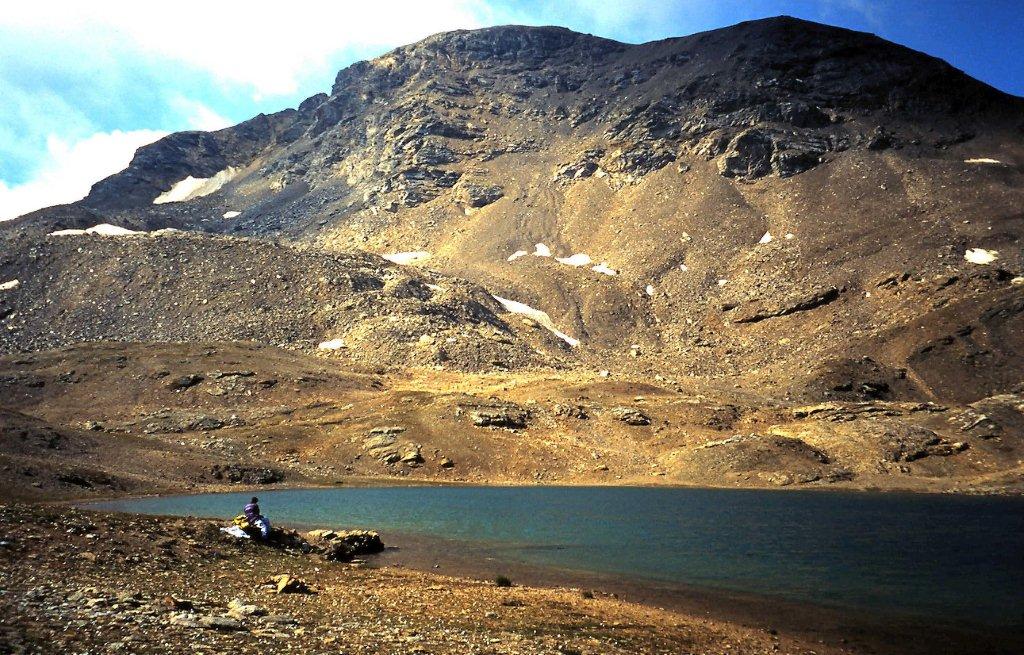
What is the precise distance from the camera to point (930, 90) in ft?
449

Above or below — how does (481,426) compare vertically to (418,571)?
above

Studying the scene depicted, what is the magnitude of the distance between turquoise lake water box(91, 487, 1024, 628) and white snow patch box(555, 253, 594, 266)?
71.9 metres

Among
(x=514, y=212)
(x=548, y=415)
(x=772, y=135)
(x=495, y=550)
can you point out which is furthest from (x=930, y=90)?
(x=495, y=550)

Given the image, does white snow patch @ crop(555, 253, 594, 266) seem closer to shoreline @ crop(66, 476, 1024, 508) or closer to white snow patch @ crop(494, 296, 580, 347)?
white snow patch @ crop(494, 296, 580, 347)

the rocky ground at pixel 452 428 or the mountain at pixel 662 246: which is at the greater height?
the mountain at pixel 662 246

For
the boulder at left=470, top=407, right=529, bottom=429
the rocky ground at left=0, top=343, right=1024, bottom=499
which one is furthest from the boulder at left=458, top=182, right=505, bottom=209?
the boulder at left=470, top=407, right=529, bottom=429

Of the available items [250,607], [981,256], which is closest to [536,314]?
[981,256]

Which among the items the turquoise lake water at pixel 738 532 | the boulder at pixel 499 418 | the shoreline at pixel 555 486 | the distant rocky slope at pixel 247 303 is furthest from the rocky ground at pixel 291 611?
the distant rocky slope at pixel 247 303

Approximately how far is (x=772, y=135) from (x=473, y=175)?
66560 mm

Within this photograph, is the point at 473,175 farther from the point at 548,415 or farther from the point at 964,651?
the point at 964,651

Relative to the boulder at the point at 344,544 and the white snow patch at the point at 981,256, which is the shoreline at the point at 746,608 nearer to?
the boulder at the point at 344,544

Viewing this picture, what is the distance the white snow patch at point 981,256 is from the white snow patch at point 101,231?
129 meters

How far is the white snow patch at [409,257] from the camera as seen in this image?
13912 cm

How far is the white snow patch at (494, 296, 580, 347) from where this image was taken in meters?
108
